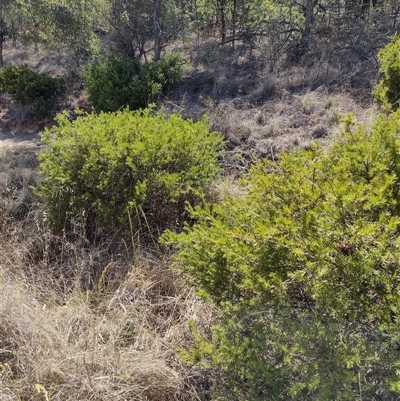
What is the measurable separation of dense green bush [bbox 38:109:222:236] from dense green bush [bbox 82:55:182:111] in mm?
4268

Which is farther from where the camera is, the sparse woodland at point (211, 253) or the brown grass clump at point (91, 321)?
the brown grass clump at point (91, 321)

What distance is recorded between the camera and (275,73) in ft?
23.6

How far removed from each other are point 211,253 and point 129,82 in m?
6.37

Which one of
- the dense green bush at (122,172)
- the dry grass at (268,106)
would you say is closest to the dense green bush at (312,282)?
the dense green bush at (122,172)

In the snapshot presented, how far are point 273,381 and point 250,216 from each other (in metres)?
0.71

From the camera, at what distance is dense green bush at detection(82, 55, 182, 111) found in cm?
743

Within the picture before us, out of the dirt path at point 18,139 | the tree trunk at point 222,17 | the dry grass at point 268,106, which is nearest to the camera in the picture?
the dry grass at point 268,106

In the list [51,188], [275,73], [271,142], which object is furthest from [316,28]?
[51,188]

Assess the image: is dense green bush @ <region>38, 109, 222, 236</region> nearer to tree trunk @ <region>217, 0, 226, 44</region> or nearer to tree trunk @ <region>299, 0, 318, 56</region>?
tree trunk @ <region>299, 0, 318, 56</region>

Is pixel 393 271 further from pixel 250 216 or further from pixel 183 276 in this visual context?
pixel 183 276

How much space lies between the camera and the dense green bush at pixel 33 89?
8.59 metres

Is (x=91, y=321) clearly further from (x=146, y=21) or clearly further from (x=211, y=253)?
(x=146, y=21)

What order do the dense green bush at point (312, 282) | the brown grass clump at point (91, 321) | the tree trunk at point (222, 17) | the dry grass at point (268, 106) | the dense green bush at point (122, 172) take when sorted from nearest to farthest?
the dense green bush at point (312, 282)
the brown grass clump at point (91, 321)
the dense green bush at point (122, 172)
the dry grass at point (268, 106)
the tree trunk at point (222, 17)

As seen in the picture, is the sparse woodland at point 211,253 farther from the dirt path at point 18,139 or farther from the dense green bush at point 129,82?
the dirt path at point 18,139
